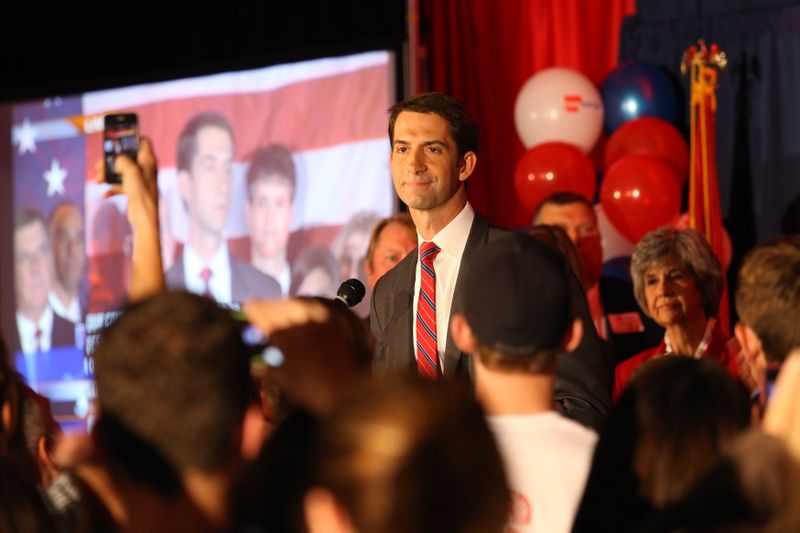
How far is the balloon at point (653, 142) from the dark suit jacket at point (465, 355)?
2.15 m

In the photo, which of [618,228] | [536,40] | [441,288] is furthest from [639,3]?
[441,288]

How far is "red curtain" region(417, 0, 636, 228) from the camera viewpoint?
6.01 meters

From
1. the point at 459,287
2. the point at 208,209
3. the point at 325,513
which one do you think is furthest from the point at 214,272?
the point at 325,513

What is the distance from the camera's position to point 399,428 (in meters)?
1.19

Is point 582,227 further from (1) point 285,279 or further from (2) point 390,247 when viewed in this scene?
(1) point 285,279

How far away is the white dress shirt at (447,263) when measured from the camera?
9.78 feet

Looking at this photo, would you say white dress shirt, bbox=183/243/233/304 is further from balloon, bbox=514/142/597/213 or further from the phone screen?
the phone screen

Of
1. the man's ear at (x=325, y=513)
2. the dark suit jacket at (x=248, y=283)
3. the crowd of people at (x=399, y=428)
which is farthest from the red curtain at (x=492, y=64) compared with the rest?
the man's ear at (x=325, y=513)

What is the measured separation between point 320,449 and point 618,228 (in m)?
4.01

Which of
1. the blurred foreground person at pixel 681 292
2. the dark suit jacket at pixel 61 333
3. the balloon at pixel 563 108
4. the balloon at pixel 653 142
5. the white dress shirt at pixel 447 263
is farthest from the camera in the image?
the dark suit jacket at pixel 61 333

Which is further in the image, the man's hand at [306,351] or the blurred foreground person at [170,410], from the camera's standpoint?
the man's hand at [306,351]

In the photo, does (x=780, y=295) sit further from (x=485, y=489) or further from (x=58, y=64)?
(x=58, y=64)

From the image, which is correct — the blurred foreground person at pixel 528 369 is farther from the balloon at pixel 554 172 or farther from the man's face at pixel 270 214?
the man's face at pixel 270 214

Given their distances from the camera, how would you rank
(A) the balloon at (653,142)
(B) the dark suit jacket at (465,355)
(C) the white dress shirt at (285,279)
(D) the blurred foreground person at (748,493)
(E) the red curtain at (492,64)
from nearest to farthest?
→ 1. (D) the blurred foreground person at (748,493)
2. (B) the dark suit jacket at (465,355)
3. (A) the balloon at (653,142)
4. (C) the white dress shirt at (285,279)
5. (E) the red curtain at (492,64)
